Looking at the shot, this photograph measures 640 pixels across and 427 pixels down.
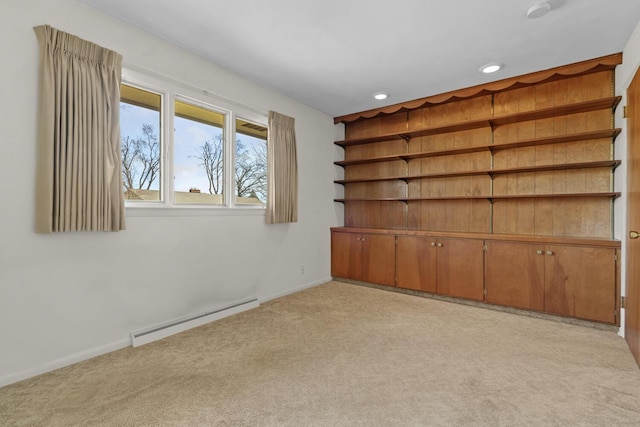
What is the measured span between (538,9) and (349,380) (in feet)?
9.34

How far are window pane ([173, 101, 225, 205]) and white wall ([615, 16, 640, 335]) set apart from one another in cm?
363

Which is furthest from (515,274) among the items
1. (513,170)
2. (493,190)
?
(513,170)

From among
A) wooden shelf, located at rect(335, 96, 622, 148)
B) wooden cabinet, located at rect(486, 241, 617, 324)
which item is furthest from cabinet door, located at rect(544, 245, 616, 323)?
wooden shelf, located at rect(335, 96, 622, 148)

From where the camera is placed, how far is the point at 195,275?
3.02 m

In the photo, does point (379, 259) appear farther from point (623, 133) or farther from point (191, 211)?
point (623, 133)

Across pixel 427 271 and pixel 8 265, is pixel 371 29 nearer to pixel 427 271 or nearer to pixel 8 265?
pixel 427 271

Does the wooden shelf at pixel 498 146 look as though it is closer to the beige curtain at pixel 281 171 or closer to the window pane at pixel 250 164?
the beige curtain at pixel 281 171

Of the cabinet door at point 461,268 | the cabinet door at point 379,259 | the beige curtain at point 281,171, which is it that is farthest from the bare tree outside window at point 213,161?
the cabinet door at point 461,268

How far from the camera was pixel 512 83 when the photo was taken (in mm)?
3396

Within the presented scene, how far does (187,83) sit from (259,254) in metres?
1.91

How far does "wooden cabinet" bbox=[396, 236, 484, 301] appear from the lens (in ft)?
11.8

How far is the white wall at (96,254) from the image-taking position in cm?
196

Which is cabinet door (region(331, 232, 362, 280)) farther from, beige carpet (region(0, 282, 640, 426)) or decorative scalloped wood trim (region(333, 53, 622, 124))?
decorative scalloped wood trim (region(333, 53, 622, 124))

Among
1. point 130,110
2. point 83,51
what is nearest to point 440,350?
point 130,110
